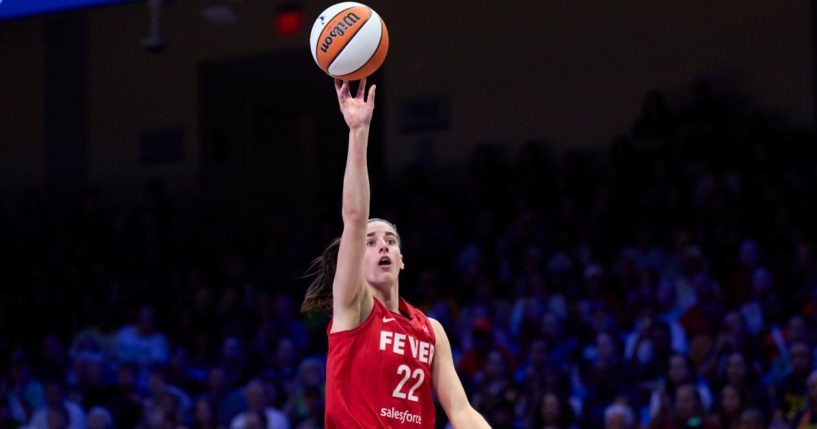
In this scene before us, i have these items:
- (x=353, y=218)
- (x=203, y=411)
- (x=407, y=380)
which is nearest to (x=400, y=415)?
(x=407, y=380)

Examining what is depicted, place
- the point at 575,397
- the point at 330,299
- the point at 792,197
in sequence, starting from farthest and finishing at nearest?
the point at 792,197 → the point at 575,397 → the point at 330,299

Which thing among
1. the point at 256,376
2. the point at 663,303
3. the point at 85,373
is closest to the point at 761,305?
the point at 663,303

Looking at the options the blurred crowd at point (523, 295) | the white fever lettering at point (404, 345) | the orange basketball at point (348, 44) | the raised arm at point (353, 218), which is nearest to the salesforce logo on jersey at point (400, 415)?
the white fever lettering at point (404, 345)

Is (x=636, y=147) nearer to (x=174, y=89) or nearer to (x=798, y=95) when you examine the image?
(x=798, y=95)

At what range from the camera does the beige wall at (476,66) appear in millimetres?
13734

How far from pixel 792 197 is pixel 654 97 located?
207 cm

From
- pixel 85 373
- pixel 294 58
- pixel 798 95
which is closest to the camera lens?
pixel 85 373

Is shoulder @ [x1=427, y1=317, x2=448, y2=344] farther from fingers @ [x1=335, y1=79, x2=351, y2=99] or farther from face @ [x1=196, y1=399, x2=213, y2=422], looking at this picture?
face @ [x1=196, y1=399, x2=213, y2=422]

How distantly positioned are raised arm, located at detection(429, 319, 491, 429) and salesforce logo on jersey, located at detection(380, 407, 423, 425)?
28cm

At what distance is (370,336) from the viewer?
5312 millimetres

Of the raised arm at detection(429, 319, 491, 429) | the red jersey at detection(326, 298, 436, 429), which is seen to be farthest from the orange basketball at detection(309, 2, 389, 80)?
the raised arm at detection(429, 319, 491, 429)

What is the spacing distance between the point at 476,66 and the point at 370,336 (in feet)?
33.7

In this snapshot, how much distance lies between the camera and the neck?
5527mm

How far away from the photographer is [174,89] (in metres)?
16.7
